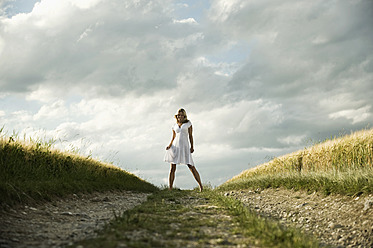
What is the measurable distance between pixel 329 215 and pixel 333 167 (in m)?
3.84

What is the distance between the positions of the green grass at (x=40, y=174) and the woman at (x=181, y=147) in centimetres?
230

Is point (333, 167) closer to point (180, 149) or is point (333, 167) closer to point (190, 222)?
point (180, 149)

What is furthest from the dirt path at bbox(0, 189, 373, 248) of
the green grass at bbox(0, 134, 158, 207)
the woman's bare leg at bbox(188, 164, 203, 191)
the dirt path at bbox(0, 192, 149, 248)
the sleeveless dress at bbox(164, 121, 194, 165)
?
the sleeveless dress at bbox(164, 121, 194, 165)

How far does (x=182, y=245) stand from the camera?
3854mm

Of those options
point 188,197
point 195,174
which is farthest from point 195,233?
point 195,174

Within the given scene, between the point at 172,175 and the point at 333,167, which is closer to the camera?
the point at 333,167

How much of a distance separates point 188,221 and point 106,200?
4.57 meters

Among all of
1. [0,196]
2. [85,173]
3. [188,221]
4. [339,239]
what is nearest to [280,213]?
[339,239]

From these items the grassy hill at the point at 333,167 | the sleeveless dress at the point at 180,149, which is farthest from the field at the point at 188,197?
the sleeveless dress at the point at 180,149

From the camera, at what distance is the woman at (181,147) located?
12.7 metres

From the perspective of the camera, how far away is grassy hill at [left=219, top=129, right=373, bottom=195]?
8234 mm

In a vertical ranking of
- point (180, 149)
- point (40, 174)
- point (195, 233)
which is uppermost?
point (180, 149)

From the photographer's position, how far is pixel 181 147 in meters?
12.8

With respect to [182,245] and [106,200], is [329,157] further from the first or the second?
[182,245]
